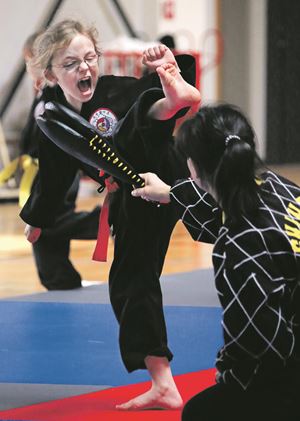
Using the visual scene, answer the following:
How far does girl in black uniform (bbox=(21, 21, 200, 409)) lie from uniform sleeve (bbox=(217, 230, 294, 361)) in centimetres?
62

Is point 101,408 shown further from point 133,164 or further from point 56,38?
point 56,38

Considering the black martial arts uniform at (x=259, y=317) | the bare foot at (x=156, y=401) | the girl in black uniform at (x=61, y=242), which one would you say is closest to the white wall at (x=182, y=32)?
the girl in black uniform at (x=61, y=242)

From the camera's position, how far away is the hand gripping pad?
258 centimetres

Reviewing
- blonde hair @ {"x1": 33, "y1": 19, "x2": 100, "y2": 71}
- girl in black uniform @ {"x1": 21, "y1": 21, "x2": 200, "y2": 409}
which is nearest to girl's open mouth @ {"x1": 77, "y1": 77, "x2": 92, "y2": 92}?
girl in black uniform @ {"x1": 21, "y1": 21, "x2": 200, "y2": 409}

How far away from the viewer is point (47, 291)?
14.6 ft

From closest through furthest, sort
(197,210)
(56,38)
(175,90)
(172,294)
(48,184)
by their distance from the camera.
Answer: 1. (197,210)
2. (175,90)
3. (56,38)
4. (48,184)
5. (172,294)

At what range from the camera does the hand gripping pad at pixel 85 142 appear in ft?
8.45

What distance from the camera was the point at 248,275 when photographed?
205 cm

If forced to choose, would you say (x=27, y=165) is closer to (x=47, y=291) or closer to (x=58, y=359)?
(x=47, y=291)

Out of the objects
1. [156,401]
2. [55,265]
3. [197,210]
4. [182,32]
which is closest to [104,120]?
[197,210]

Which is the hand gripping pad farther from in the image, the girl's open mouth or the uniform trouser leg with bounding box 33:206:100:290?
the uniform trouser leg with bounding box 33:206:100:290

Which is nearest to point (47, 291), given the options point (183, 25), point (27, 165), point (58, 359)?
point (27, 165)

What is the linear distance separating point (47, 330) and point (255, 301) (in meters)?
1.69

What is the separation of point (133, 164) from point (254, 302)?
819mm
